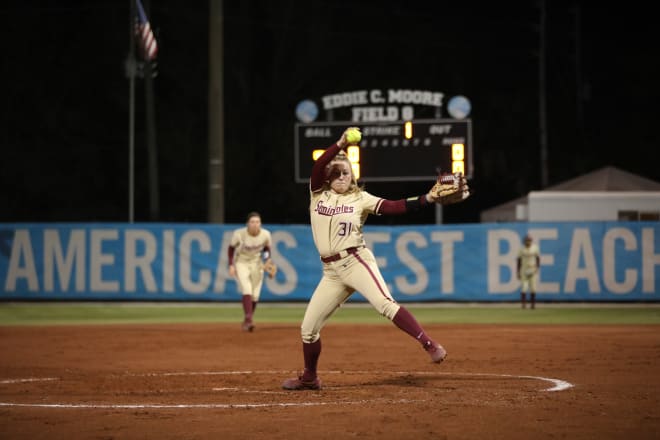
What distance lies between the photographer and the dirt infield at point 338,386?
781 cm

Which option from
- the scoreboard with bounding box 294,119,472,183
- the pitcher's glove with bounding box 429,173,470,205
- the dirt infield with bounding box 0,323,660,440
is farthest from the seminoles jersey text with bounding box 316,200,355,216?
the scoreboard with bounding box 294,119,472,183

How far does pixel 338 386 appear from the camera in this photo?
10.5 meters

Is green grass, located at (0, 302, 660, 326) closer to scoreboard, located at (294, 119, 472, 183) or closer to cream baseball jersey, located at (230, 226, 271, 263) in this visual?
cream baseball jersey, located at (230, 226, 271, 263)

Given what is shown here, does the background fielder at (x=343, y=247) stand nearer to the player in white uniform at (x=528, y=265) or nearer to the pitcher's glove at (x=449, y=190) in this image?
the pitcher's glove at (x=449, y=190)

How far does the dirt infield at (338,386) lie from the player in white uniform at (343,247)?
690 mm

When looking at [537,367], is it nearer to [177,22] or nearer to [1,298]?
[1,298]

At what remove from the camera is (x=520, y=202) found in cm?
3484

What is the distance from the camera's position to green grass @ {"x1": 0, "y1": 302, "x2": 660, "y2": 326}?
840 inches

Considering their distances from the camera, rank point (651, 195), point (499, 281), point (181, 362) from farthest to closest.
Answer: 1. point (651, 195)
2. point (499, 281)
3. point (181, 362)

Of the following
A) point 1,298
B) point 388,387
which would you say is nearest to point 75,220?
point 1,298

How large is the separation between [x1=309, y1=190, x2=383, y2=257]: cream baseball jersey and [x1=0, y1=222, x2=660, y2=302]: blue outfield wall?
16001 mm

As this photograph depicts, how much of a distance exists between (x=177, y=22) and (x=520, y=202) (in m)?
17.4

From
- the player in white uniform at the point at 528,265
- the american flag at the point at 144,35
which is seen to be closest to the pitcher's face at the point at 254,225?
the player in white uniform at the point at 528,265

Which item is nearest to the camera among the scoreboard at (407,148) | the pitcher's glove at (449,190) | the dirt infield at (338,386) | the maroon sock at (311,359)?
the dirt infield at (338,386)
